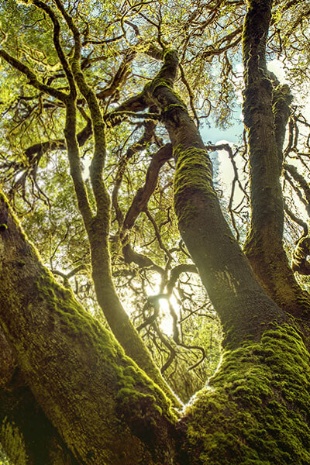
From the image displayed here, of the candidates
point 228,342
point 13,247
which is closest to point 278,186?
point 228,342

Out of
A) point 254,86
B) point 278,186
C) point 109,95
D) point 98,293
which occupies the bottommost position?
point 98,293

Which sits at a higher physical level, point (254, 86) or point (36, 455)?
point (254, 86)

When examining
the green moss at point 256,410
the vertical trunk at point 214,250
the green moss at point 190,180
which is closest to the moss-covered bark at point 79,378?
the green moss at point 256,410

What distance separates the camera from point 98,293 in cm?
213

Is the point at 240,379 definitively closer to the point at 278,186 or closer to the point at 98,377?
the point at 98,377

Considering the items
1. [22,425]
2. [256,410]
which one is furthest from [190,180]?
[22,425]

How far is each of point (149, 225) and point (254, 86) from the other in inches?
162

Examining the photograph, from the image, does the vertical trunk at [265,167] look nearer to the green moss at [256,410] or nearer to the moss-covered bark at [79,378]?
the green moss at [256,410]

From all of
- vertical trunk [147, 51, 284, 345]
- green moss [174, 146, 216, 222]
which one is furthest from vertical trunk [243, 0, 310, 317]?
green moss [174, 146, 216, 222]

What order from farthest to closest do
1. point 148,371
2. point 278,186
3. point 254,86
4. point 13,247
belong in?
1. point 254,86
2. point 278,186
3. point 148,371
4. point 13,247

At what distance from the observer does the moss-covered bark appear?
4.03ft

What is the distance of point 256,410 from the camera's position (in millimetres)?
1451

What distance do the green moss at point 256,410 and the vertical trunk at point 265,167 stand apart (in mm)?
686

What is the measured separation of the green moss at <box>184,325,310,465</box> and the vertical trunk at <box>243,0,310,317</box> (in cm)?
69
